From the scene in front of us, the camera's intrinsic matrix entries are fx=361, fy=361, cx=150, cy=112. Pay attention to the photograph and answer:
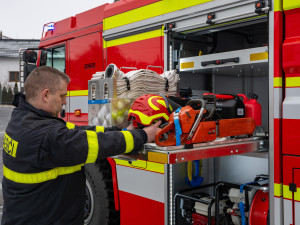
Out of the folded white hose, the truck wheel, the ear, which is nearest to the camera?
the ear

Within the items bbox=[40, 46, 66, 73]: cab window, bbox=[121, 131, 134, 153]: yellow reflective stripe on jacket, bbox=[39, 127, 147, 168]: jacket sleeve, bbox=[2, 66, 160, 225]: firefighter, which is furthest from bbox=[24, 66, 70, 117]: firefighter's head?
bbox=[40, 46, 66, 73]: cab window

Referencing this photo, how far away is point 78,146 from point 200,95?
6.16 feet

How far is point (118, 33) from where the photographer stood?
395cm

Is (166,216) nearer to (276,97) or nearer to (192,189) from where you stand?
(192,189)

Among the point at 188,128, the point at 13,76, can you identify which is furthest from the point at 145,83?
the point at 13,76

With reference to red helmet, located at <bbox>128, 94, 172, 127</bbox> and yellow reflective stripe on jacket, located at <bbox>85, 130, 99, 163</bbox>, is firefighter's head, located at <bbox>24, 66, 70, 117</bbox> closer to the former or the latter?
yellow reflective stripe on jacket, located at <bbox>85, 130, 99, 163</bbox>

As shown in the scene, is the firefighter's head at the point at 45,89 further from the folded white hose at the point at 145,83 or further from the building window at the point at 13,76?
the building window at the point at 13,76

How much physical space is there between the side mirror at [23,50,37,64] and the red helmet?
3.08m

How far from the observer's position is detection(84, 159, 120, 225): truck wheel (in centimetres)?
393

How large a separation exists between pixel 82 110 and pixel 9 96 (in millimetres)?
36102

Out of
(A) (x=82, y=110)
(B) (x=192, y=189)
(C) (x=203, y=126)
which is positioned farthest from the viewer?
(A) (x=82, y=110)

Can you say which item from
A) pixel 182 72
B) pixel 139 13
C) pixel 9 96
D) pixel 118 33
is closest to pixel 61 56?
pixel 118 33

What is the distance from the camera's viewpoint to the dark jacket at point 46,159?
2.08 meters

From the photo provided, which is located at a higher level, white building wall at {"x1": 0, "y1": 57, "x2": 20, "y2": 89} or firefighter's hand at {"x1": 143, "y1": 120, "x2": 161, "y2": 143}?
white building wall at {"x1": 0, "y1": 57, "x2": 20, "y2": 89}
